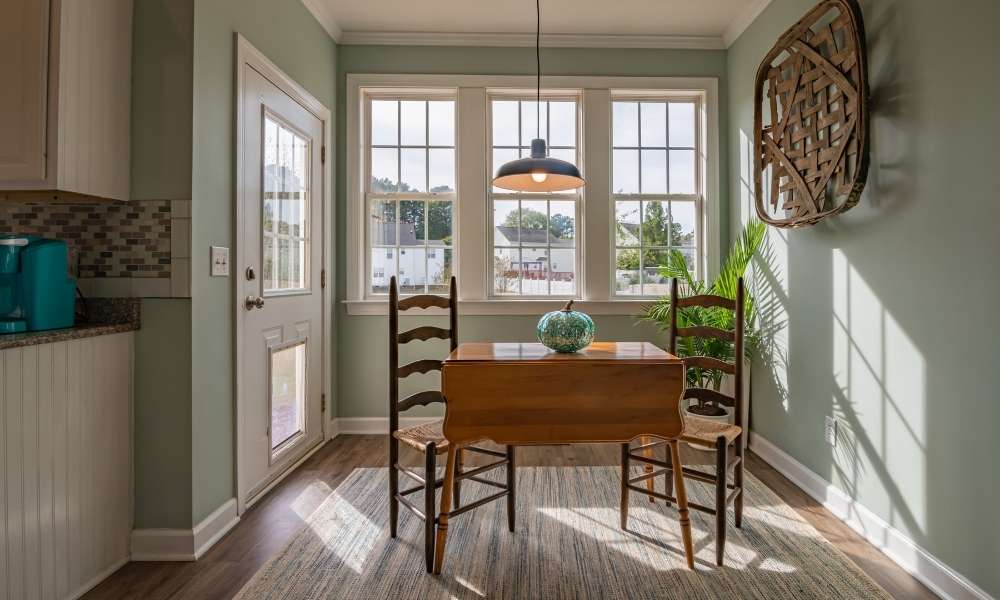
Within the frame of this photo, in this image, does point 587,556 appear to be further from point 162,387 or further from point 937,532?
point 162,387

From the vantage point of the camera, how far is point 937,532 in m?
1.81

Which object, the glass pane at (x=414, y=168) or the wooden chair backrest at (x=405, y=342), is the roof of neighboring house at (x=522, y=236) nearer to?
the glass pane at (x=414, y=168)

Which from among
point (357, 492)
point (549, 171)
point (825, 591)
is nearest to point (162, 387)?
point (357, 492)

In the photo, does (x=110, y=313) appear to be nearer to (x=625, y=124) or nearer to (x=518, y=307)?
(x=518, y=307)

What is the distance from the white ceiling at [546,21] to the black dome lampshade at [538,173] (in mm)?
1397

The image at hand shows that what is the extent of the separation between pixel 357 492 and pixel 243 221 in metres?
1.38

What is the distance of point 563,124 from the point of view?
3688 mm

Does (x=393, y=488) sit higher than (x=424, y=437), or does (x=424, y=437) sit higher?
(x=424, y=437)

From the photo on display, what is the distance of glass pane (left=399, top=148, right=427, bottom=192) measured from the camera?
3680mm

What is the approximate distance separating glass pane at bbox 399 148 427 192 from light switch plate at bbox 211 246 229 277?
1652 millimetres

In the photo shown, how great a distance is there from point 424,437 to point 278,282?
1.30m

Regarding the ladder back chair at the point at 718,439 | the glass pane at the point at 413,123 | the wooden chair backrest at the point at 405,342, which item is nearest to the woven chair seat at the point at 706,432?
the ladder back chair at the point at 718,439

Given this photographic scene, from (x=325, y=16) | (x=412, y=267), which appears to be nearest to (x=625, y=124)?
(x=412, y=267)

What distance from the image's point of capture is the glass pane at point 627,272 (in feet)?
12.1
